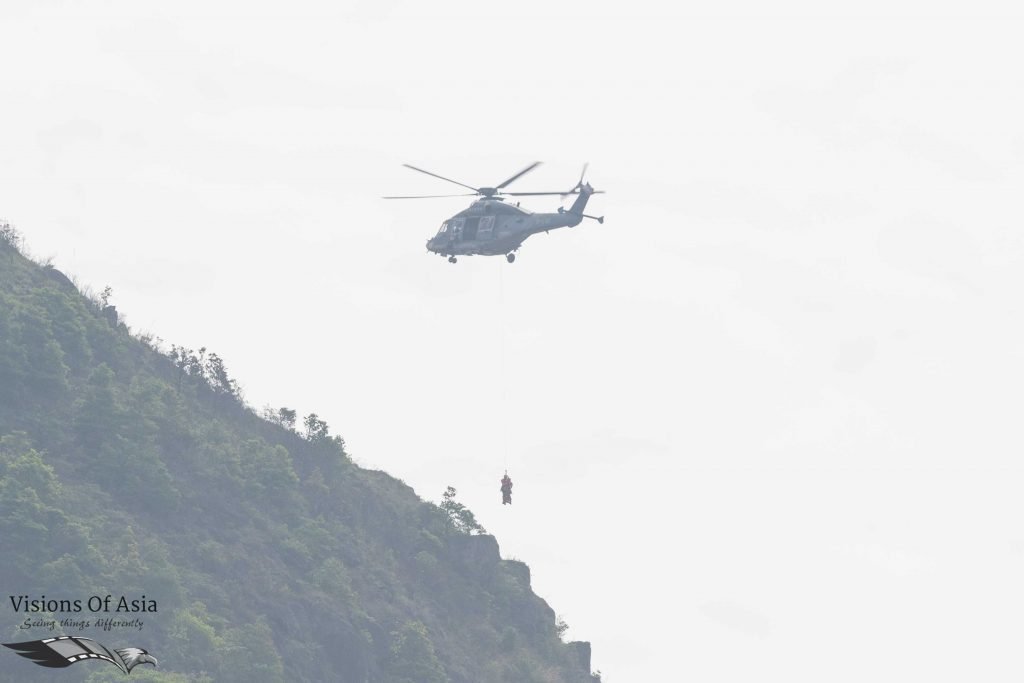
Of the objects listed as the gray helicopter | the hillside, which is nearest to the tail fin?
the gray helicopter

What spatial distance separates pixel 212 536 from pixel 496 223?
24.4 metres

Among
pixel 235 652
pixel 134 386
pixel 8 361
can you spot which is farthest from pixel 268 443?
pixel 235 652

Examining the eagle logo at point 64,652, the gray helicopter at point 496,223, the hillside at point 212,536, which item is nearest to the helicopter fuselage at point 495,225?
the gray helicopter at point 496,223

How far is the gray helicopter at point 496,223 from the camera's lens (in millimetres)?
83750

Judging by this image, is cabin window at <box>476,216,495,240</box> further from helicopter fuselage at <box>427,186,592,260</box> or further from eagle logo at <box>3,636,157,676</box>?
eagle logo at <box>3,636,157,676</box>

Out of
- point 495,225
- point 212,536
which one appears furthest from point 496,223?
point 212,536

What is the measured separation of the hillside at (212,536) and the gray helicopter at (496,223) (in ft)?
65.7

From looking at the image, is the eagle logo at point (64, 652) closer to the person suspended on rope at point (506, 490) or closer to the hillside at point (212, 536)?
the hillside at point (212, 536)

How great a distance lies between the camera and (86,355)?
103 metres

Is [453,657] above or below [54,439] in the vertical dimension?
below

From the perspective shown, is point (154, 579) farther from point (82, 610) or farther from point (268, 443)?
point (268, 443)

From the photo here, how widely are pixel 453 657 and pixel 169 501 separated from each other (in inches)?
678

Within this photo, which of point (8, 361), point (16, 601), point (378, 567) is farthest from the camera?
point (378, 567)

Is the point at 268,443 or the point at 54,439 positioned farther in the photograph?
the point at 268,443
